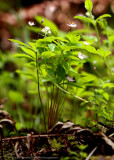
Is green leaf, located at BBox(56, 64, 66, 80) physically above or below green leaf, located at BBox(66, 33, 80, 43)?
below

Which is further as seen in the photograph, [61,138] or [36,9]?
[36,9]

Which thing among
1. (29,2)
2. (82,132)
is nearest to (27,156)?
(82,132)

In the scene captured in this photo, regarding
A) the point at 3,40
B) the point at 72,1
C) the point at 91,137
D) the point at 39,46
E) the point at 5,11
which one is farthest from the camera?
the point at 5,11

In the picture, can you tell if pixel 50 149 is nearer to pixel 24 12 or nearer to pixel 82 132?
pixel 82 132

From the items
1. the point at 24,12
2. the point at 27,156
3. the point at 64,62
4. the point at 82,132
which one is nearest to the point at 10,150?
the point at 27,156

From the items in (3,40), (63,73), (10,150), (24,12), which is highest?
(24,12)

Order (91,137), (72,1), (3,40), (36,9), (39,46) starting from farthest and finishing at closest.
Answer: (3,40), (36,9), (72,1), (39,46), (91,137)

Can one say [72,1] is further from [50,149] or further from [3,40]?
[50,149]

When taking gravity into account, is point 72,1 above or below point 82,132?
above

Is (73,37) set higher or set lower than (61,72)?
higher

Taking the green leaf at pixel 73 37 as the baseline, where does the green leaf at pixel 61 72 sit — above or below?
below
